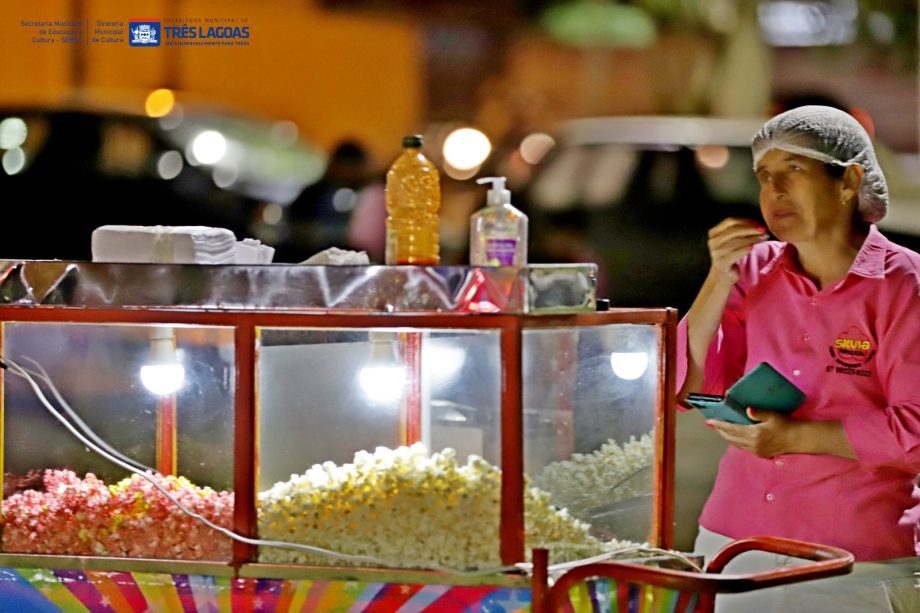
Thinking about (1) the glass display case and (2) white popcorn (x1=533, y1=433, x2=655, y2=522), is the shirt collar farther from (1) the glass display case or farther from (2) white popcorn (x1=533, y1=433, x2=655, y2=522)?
(2) white popcorn (x1=533, y1=433, x2=655, y2=522)

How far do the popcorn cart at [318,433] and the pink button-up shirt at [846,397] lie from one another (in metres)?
0.41

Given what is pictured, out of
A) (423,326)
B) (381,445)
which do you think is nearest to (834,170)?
(423,326)

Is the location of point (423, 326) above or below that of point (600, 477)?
above

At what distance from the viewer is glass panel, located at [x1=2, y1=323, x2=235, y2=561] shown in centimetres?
218

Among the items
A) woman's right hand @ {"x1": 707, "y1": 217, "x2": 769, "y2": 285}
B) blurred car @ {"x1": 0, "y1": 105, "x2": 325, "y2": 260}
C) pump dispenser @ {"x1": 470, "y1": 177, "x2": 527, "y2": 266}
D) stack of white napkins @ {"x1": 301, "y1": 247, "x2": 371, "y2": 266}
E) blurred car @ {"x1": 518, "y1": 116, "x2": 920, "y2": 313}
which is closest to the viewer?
pump dispenser @ {"x1": 470, "y1": 177, "x2": 527, "y2": 266}

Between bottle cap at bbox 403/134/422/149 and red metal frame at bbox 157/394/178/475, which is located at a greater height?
bottle cap at bbox 403/134/422/149

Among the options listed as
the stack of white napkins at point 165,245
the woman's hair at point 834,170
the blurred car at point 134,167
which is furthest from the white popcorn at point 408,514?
the blurred car at point 134,167

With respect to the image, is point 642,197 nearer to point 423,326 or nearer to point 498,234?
point 498,234

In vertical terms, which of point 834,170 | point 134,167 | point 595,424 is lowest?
point 595,424

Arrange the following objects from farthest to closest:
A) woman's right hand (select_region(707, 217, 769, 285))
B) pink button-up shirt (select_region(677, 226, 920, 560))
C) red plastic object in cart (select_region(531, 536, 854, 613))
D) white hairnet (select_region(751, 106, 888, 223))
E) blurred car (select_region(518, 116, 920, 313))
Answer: blurred car (select_region(518, 116, 920, 313))
woman's right hand (select_region(707, 217, 769, 285))
white hairnet (select_region(751, 106, 888, 223))
pink button-up shirt (select_region(677, 226, 920, 560))
red plastic object in cart (select_region(531, 536, 854, 613))

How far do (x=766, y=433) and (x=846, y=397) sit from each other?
207 mm

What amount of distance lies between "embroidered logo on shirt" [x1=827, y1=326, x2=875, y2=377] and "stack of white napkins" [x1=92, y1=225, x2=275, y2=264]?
1371 millimetres

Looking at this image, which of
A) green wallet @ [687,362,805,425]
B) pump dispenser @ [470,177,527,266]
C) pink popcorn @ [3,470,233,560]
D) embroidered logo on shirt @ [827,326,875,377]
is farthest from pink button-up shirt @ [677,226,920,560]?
pink popcorn @ [3,470,233,560]

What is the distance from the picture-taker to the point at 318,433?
2168mm
